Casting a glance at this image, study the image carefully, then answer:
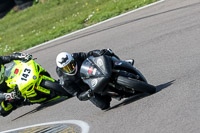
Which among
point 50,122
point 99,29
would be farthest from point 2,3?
point 50,122

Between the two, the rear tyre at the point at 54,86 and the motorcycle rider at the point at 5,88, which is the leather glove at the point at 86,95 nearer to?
the rear tyre at the point at 54,86

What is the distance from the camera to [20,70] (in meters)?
8.98

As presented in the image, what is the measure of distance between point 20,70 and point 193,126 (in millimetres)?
4781

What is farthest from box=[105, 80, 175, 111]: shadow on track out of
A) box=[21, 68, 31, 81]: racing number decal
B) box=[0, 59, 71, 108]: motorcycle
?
box=[21, 68, 31, 81]: racing number decal

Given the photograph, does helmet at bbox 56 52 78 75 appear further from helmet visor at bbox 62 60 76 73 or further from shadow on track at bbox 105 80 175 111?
shadow on track at bbox 105 80 175 111

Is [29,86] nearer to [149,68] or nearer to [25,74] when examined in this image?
[25,74]

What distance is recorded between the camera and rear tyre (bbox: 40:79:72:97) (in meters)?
8.66

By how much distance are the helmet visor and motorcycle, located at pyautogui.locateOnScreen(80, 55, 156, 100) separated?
217 mm

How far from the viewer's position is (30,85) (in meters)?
8.77

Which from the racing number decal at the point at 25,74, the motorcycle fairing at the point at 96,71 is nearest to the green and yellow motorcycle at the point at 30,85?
the racing number decal at the point at 25,74

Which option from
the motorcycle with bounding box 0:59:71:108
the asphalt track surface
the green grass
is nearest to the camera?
the asphalt track surface

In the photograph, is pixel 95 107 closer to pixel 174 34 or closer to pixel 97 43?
pixel 174 34

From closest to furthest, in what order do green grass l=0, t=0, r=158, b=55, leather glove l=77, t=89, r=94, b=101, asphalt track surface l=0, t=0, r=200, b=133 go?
asphalt track surface l=0, t=0, r=200, b=133 → leather glove l=77, t=89, r=94, b=101 → green grass l=0, t=0, r=158, b=55

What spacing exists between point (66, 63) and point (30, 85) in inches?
77.2
